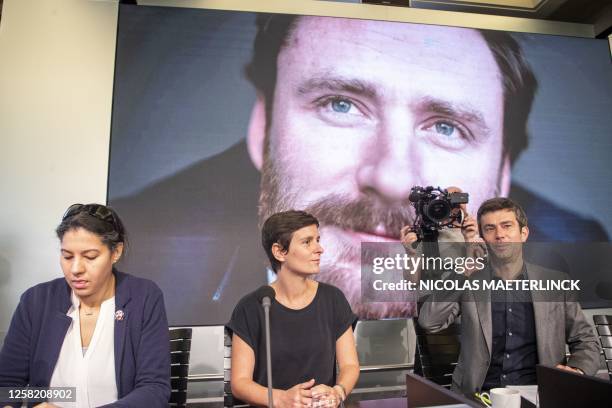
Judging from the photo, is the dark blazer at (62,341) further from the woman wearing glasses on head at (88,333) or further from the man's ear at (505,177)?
the man's ear at (505,177)

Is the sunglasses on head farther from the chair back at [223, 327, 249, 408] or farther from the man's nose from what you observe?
the man's nose

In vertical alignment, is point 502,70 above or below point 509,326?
above

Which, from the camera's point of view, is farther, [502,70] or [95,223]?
[502,70]

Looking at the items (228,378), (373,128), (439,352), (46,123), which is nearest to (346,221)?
(373,128)

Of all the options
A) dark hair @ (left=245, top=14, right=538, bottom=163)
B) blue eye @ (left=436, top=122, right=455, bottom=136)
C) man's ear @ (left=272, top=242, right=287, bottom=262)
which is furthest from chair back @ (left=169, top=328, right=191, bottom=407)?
blue eye @ (left=436, top=122, right=455, bottom=136)

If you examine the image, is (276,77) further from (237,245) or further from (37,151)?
(37,151)

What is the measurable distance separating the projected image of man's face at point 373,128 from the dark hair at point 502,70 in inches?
2.1

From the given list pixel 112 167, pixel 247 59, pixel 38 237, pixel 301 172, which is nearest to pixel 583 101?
pixel 301 172

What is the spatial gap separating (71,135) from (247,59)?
3.75 ft

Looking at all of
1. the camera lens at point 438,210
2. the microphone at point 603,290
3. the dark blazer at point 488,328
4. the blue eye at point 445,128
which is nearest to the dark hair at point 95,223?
the dark blazer at point 488,328

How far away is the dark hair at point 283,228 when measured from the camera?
188 cm

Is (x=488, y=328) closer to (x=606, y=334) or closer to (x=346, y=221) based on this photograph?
(x=606, y=334)

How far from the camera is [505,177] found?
10.1 feet

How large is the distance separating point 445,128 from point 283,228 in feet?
5.39
